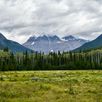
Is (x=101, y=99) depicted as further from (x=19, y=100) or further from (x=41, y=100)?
(x=19, y=100)

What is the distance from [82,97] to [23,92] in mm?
7476

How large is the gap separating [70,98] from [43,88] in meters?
9.54

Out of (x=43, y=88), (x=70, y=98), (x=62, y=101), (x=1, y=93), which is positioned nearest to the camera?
(x=62, y=101)

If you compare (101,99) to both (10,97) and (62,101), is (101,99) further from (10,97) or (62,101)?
(10,97)

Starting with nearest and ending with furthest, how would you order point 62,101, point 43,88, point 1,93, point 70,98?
point 62,101 < point 70,98 < point 1,93 < point 43,88

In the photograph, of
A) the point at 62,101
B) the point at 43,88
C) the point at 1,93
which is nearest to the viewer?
the point at 62,101

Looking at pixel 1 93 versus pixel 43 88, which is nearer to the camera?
pixel 1 93

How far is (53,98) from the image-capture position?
33.2 meters

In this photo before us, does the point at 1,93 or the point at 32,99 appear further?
the point at 1,93

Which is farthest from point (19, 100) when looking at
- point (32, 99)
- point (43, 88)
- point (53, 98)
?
point (43, 88)

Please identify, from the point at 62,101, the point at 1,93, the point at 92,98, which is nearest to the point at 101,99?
the point at 92,98

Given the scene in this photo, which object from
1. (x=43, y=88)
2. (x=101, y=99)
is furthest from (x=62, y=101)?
(x=43, y=88)

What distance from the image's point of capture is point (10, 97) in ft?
111

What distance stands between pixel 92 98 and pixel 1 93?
1053 cm
